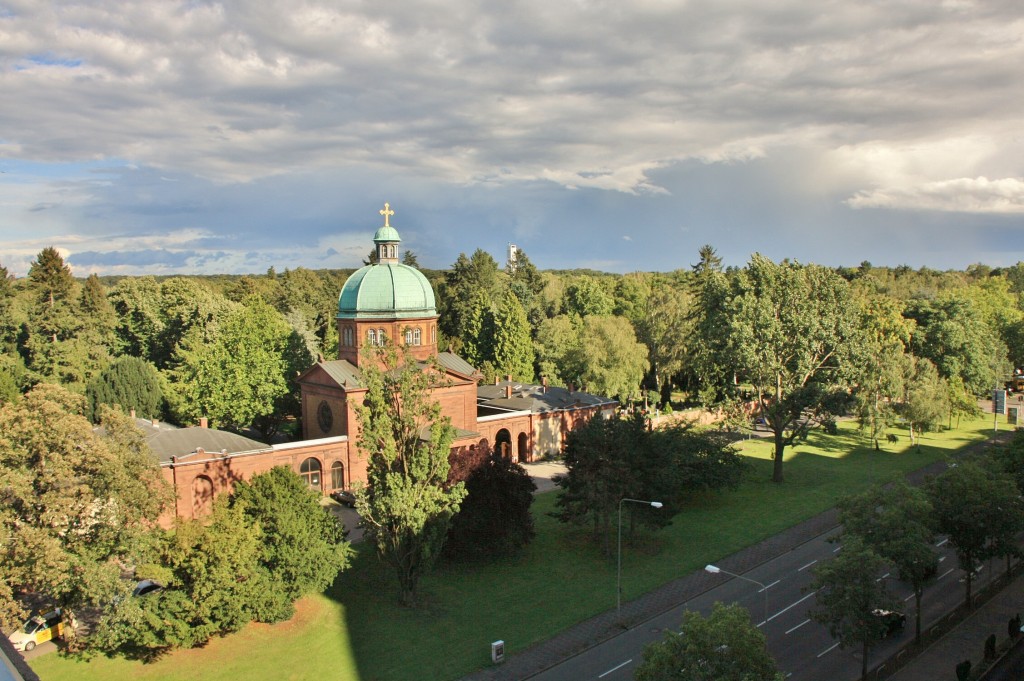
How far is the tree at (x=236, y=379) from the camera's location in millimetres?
54500

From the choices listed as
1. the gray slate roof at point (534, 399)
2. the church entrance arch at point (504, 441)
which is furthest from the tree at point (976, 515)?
the gray slate roof at point (534, 399)

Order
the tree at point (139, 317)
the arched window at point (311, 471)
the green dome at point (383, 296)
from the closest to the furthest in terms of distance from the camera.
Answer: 1. the arched window at point (311, 471)
2. the green dome at point (383, 296)
3. the tree at point (139, 317)

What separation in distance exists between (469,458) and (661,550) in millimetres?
11669

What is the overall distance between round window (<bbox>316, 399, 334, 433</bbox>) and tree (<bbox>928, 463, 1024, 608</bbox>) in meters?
36.8

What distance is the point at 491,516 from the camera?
3544 cm

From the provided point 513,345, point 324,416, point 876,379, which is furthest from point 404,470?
point 513,345

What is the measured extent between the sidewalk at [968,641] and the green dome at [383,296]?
3610cm

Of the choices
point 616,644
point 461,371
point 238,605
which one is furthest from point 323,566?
point 461,371

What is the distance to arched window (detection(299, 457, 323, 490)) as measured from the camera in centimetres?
4603

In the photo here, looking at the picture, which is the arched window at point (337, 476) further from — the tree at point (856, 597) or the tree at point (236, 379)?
the tree at point (856, 597)

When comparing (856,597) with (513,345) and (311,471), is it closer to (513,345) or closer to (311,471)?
(311,471)

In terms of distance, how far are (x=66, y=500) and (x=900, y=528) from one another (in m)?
30.5

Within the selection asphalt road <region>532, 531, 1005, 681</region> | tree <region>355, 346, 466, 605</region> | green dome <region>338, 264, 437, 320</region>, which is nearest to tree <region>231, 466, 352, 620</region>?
tree <region>355, 346, 466, 605</region>

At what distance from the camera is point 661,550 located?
37938 millimetres
